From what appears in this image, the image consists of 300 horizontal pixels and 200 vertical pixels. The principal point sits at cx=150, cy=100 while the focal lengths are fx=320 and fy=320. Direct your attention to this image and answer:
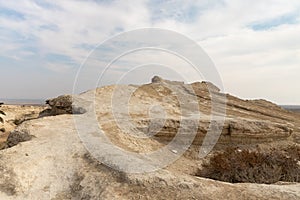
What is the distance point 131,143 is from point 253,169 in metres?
4.32

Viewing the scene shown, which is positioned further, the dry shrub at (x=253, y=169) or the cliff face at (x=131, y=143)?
Answer: the dry shrub at (x=253, y=169)

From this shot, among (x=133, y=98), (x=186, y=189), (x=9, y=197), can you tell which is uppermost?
(x=133, y=98)

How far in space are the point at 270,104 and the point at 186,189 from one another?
808 inches

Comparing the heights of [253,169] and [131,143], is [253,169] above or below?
Answer: below

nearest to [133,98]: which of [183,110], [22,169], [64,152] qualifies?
[183,110]

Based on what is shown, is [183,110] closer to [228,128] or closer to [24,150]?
[228,128]

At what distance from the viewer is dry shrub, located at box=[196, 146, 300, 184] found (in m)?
7.96

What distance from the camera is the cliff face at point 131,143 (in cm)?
598

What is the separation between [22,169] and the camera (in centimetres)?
679

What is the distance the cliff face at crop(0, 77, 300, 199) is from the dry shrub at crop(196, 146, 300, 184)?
116 centimetres

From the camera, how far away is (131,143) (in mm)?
10930

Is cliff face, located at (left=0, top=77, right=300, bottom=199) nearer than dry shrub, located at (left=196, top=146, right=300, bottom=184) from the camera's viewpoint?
Yes

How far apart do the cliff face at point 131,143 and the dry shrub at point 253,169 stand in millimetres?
1165

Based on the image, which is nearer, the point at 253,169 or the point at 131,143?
the point at 253,169
